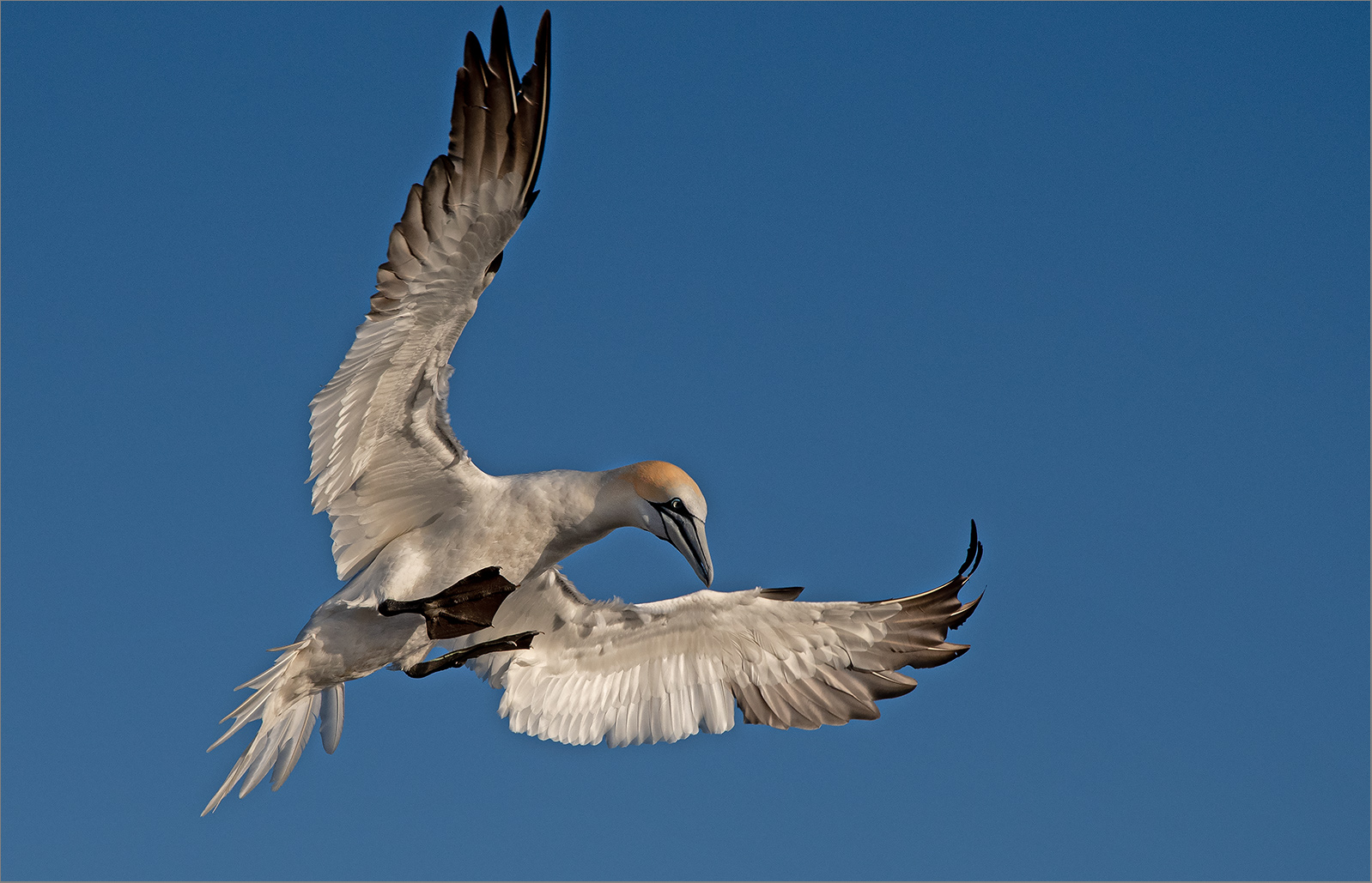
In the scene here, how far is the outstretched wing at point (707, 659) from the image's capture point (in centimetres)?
943

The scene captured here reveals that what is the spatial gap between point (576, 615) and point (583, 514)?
1.67 m

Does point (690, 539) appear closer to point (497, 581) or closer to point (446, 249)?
point (497, 581)

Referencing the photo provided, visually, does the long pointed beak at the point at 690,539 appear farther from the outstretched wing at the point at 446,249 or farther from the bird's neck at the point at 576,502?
the outstretched wing at the point at 446,249

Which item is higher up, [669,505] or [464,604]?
[669,505]

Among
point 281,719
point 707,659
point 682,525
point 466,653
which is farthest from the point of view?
point 707,659

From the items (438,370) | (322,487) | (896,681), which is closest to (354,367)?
(438,370)

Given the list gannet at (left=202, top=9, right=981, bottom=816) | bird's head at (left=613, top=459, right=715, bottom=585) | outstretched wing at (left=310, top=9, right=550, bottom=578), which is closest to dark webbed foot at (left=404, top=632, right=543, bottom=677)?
gannet at (left=202, top=9, right=981, bottom=816)

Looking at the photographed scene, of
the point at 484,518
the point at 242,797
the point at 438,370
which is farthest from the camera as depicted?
the point at 242,797

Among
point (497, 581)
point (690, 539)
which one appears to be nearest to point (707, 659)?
point (690, 539)

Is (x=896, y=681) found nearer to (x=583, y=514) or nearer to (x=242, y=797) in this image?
(x=583, y=514)

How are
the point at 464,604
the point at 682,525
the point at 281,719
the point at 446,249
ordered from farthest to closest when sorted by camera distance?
the point at 281,719 → the point at 682,525 → the point at 464,604 → the point at 446,249

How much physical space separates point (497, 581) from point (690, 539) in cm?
A: 126

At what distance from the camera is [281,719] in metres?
9.04

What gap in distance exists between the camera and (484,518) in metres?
8.23
